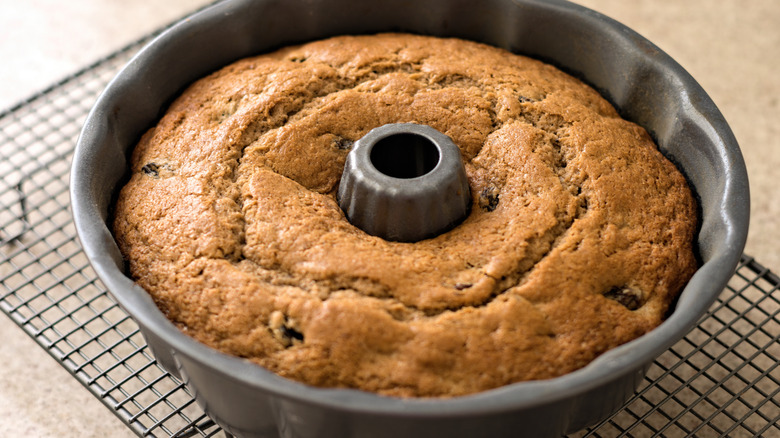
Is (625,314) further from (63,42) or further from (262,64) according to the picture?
(63,42)

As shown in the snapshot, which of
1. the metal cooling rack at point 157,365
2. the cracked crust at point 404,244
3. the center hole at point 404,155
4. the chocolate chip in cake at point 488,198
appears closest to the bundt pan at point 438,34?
the cracked crust at point 404,244

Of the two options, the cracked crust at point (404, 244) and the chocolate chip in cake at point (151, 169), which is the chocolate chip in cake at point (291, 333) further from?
the chocolate chip in cake at point (151, 169)

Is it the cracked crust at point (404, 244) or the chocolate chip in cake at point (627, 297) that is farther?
the chocolate chip in cake at point (627, 297)

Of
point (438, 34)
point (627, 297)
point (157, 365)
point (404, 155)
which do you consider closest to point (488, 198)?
point (404, 155)

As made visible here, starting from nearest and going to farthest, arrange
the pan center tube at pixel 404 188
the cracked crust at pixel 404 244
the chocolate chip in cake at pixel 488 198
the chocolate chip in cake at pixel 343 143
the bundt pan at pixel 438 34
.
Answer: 1. the bundt pan at pixel 438 34
2. the cracked crust at pixel 404 244
3. the pan center tube at pixel 404 188
4. the chocolate chip in cake at pixel 488 198
5. the chocolate chip in cake at pixel 343 143

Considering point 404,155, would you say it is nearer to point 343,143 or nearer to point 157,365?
point 343,143

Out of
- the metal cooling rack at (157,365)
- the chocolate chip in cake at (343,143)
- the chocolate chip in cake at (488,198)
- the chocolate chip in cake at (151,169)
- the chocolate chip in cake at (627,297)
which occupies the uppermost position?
the chocolate chip in cake at (343,143)

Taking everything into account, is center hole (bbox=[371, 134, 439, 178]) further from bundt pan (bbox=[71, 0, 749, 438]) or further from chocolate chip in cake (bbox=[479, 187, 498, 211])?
bundt pan (bbox=[71, 0, 749, 438])

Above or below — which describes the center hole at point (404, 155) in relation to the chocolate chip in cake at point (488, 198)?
above
